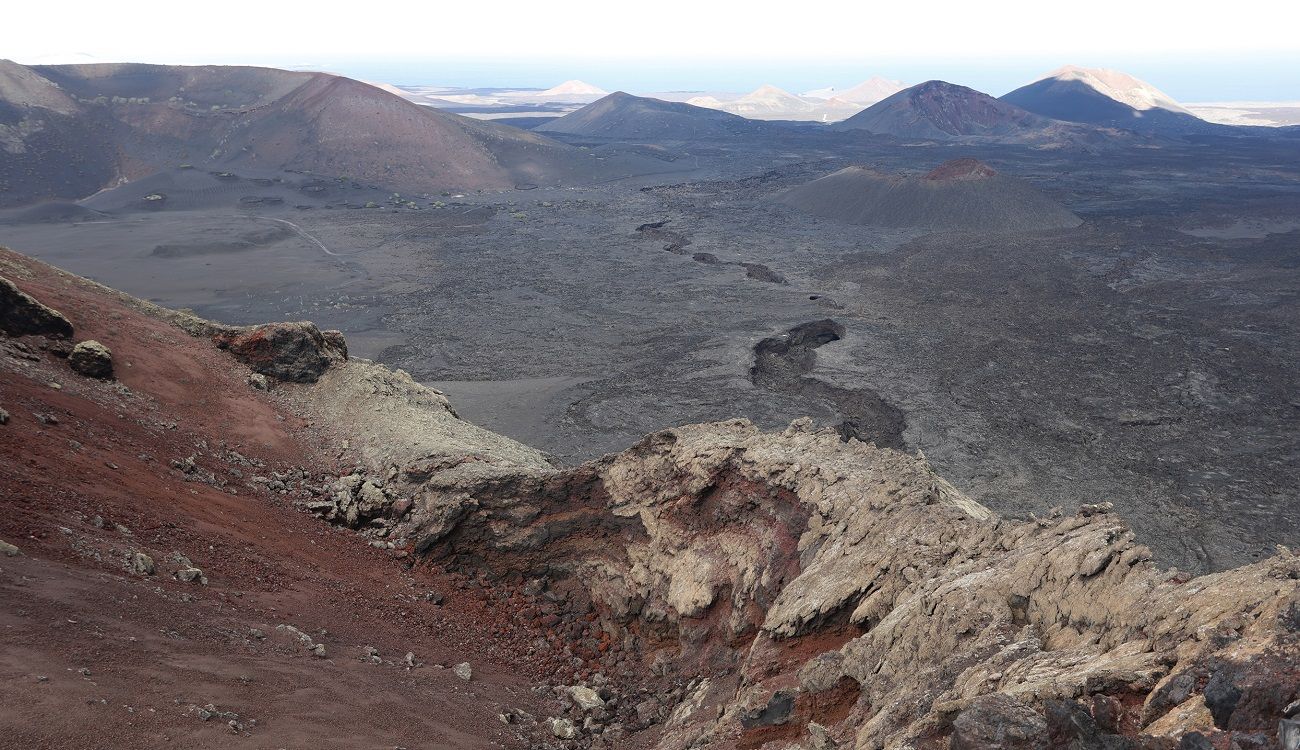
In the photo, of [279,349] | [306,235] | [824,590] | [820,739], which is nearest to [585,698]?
[824,590]

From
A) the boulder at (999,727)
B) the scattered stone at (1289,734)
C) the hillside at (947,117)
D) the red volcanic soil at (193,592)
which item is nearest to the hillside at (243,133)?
the hillside at (947,117)

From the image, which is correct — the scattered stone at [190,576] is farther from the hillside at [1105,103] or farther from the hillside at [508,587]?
the hillside at [1105,103]

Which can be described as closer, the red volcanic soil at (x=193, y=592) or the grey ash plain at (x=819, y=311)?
the red volcanic soil at (x=193, y=592)

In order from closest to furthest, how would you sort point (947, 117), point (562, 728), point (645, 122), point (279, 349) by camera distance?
point (562, 728) < point (279, 349) < point (947, 117) < point (645, 122)

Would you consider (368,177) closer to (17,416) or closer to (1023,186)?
(1023,186)

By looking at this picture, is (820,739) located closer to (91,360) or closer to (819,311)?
(91,360)

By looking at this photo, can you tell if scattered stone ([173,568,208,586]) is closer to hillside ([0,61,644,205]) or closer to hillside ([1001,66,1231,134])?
hillside ([0,61,644,205])

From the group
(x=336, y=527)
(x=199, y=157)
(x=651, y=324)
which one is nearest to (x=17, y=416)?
(x=336, y=527)
